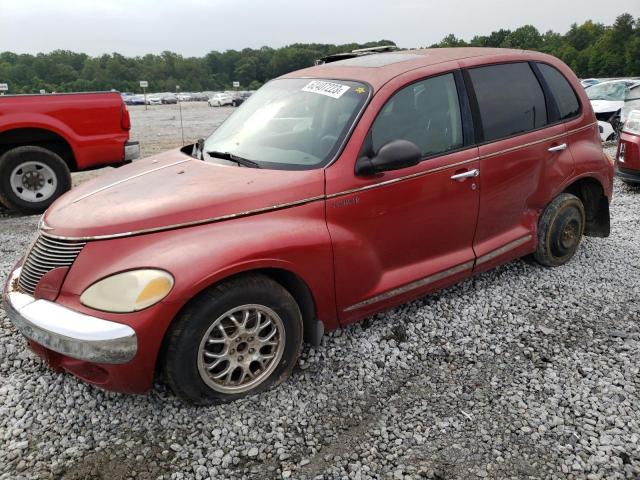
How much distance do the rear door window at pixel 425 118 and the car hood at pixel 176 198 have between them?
580 mm

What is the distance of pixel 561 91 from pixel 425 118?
1.57 meters

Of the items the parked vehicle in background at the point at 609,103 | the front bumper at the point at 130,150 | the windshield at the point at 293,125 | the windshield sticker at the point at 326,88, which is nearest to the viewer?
the windshield at the point at 293,125

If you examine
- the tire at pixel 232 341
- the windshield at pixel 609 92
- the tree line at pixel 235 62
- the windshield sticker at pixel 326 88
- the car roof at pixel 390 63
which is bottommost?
the tire at pixel 232 341

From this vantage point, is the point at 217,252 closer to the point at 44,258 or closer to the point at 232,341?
the point at 232,341

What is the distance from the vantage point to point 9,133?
635 cm

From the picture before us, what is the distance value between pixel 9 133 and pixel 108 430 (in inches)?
209

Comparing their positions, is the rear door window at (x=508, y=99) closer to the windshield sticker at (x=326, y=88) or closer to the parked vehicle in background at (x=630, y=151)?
the windshield sticker at (x=326, y=88)

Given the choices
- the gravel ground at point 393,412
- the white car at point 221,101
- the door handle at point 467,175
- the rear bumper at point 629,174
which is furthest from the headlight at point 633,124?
the white car at point 221,101

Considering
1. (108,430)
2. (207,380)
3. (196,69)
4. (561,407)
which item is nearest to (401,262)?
(561,407)

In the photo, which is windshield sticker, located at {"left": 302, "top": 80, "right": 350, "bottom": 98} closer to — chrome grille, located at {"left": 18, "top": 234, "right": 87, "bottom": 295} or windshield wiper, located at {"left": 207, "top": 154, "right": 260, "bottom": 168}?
windshield wiper, located at {"left": 207, "top": 154, "right": 260, "bottom": 168}

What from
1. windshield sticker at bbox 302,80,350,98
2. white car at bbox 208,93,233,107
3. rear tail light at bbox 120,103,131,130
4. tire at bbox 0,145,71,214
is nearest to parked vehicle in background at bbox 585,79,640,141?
rear tail light at bbox 120,103,131,130

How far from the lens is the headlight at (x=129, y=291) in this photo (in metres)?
2.29

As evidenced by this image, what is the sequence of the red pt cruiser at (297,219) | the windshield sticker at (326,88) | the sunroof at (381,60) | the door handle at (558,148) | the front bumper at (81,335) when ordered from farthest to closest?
the door handle at (558,148)
the sunroof at (381,60)
the windshield sticker at (326,88)
the red pt cruiser at (297,219)
the front bumper at (81,335)

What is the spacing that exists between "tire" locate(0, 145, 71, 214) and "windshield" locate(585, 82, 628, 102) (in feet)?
44.5
